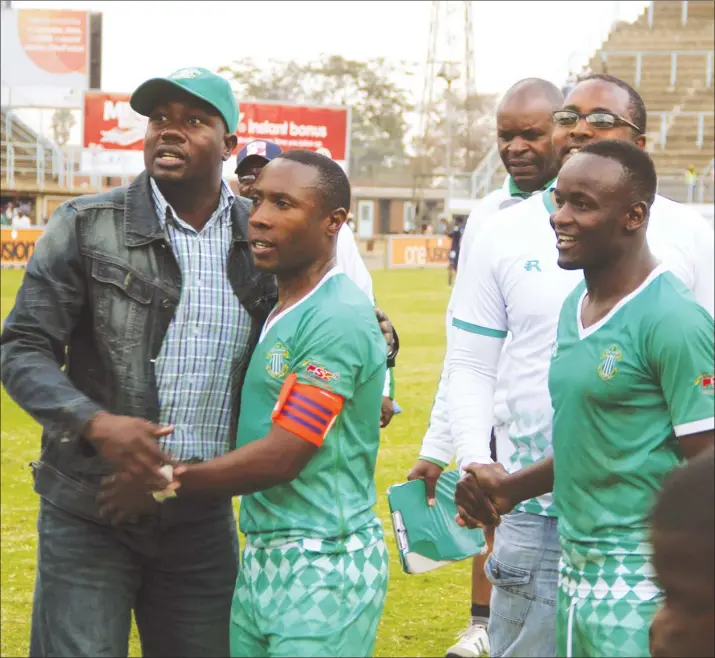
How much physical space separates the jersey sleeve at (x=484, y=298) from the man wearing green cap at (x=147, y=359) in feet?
2.51

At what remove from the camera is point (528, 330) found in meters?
4.25

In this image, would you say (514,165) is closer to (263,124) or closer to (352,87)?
(263,124)

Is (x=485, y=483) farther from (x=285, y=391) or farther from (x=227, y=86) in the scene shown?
(x=227, y=86)

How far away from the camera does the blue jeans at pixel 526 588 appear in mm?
4133

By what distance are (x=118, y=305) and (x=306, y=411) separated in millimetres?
682

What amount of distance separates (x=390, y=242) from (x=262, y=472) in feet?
141

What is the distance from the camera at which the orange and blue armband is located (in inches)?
135

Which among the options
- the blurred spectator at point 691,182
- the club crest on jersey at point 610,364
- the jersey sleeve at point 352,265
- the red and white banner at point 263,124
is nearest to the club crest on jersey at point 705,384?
the club crest on jersey at point 610,364

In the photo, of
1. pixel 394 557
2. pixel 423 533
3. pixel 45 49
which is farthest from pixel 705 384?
pixel 45 49

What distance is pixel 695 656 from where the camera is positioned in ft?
5.22

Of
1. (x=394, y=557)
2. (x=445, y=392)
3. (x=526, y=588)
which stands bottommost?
(x=394, y=557)

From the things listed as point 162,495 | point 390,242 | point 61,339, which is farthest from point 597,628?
point 390,242

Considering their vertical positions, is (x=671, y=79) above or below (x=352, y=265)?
above

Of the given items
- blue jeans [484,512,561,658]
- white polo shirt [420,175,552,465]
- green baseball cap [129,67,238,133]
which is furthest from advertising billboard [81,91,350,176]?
green baseball cap [129,67,238,133]
